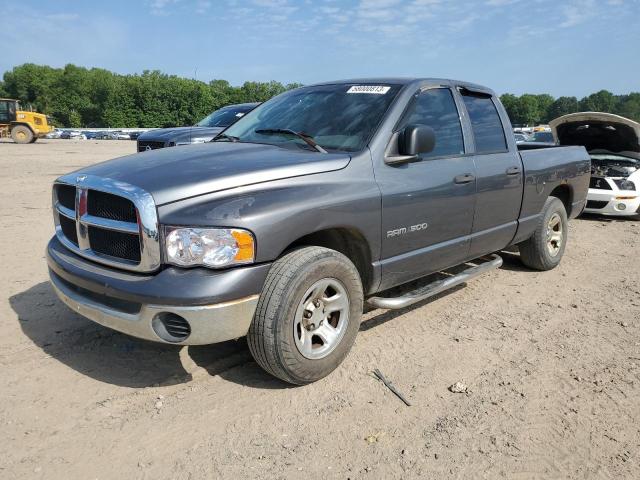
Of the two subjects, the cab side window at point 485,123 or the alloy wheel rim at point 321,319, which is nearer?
the alloy wheel rim at point 321,319

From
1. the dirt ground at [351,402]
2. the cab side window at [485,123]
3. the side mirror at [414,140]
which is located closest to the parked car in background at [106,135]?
the dirt ground at [351,402]

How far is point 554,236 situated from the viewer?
19.5ft

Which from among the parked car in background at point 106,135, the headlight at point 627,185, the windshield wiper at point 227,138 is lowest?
the parked car in background at point 106,135


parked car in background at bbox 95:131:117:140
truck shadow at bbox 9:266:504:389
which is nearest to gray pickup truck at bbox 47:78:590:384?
truck shadow at bbox 9:266:504:389

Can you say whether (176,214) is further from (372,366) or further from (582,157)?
(582,157)

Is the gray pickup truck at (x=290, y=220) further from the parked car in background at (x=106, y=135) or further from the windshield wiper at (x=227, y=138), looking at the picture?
the parked car in background at (x=106, y=135)

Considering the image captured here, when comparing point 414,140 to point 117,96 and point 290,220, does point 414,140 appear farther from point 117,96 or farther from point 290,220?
point 117,96

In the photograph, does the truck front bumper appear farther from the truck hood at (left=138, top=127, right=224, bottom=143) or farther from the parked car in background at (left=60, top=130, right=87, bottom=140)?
the parked car in background at (left=60, top=130, right=87, bottom=140)

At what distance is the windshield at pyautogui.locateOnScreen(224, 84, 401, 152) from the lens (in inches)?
146

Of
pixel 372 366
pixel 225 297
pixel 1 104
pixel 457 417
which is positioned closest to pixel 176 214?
pixel 225 297

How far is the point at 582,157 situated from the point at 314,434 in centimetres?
496

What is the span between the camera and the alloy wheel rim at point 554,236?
5801 millimetres

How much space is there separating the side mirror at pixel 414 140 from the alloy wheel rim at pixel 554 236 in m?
2.83

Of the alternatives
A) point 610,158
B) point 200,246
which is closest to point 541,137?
point 610,158
